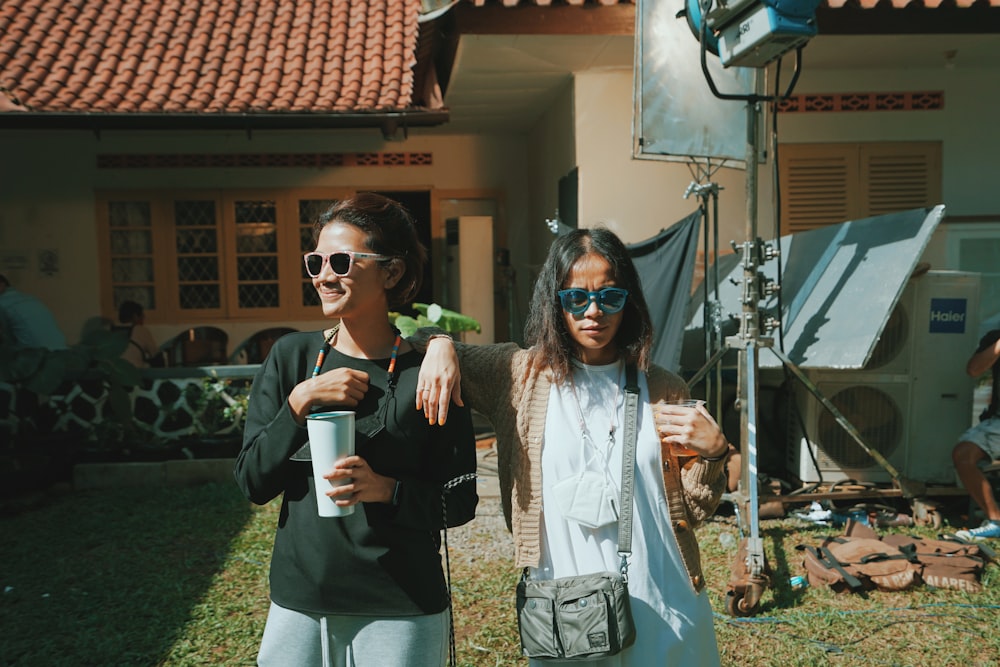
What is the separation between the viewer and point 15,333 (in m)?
5.99

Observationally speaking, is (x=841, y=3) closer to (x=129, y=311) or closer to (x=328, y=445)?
(x=328, y=445)

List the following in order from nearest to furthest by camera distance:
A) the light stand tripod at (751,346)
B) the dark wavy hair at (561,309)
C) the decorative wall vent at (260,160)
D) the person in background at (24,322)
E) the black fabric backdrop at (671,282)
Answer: the dark wavy hair at (561,309), the light stand tripod at (751,346), the black fabric backdrop at (671,282), the person in background at (24,322), the decorative wall vent at (260,160)

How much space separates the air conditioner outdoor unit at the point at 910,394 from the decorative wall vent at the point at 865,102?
7.80 ft

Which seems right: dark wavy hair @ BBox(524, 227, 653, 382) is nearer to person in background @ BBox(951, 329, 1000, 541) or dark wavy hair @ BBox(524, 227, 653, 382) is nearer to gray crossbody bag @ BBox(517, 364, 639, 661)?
gray crossbody bag @ BBox(517, 364, 639, 661)

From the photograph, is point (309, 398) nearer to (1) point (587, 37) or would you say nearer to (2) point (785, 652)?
(2) point (785, 652)

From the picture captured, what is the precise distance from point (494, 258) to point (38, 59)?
5055mm

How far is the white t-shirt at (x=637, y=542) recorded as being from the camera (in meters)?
1.77

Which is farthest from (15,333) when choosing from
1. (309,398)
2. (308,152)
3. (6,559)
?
(309,398)

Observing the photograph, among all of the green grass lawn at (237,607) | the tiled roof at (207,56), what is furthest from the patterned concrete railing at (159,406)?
the tiled roof at (207,56)

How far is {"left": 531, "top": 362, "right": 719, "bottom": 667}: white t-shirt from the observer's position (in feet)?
5.81

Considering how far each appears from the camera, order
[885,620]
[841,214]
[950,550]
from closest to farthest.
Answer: [885,620], [950,550], [841,214]

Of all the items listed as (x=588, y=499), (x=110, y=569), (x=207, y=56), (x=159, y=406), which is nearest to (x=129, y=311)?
(x=159, y=406)

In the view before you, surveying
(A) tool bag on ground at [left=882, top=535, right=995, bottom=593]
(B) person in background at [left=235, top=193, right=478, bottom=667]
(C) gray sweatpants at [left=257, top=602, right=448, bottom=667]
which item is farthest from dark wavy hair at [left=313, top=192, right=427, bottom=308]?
(A) tool bag on ground at [left=882, top=535, right=995, bottom=593]

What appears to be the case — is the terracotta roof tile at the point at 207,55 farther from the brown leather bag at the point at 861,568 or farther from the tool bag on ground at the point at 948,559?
the tool bag on ground at the point at 948,559
